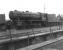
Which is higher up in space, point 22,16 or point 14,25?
point 22,16

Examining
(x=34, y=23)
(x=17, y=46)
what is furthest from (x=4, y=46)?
(x=34, y=23)

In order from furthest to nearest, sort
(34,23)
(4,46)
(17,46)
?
(34,23) < (17,46) < (4,46)

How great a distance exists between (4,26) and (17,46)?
38.6 ft

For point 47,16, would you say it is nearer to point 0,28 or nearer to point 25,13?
point 25,13

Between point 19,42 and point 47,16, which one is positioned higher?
point 47,16

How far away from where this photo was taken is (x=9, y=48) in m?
7.05

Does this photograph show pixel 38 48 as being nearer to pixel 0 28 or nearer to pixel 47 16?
pixel 0 28

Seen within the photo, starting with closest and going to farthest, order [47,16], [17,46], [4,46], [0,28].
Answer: [4,46] → [17,46] → [0,28] → [47,16]

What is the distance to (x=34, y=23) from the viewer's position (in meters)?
22.8

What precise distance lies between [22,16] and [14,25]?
13.7 ft

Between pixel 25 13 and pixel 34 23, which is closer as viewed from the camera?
pixel 34 23

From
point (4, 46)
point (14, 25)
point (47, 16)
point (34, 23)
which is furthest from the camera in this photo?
point (47, 16)

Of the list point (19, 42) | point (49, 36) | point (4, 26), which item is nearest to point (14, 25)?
point (4, 26)

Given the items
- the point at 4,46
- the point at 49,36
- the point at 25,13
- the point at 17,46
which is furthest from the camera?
the point at 25,13
